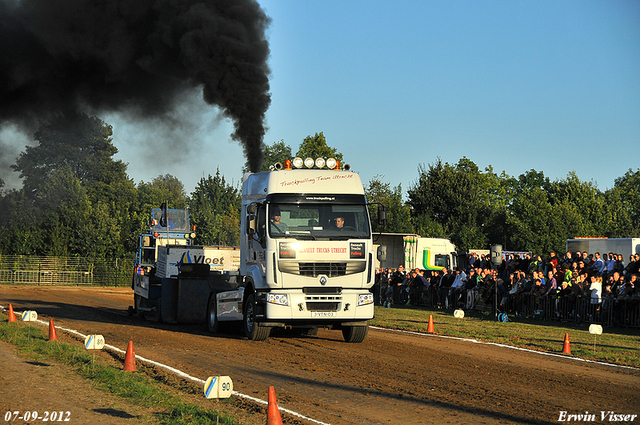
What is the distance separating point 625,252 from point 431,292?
325 inches

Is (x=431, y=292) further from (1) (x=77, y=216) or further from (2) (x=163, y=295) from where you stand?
(1) (x=77, y=216)

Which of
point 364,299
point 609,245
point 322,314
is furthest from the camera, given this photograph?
point 609,245

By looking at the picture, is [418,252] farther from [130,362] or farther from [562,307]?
[130,362]

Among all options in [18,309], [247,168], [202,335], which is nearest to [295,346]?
[202,335]

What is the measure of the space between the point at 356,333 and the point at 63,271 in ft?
139

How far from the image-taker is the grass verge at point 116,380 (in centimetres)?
724

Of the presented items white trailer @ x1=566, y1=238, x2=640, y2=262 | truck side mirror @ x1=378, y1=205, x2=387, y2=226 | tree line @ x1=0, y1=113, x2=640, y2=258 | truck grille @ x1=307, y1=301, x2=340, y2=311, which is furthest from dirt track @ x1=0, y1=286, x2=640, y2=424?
tree line @ x1=0, y1=113, x2=640, y2=258

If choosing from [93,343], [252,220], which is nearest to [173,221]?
[252,220]

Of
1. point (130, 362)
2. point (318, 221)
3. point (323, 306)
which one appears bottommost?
point (130, 362)

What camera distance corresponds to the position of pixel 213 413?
288 inches

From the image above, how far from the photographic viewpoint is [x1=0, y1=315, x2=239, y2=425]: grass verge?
7.24 metres

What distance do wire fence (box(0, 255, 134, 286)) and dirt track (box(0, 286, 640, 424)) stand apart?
1474 inches

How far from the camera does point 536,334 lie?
17141 millimetres

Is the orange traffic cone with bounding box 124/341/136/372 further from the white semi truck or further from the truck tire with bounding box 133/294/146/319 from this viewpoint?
the truck tire with bounding box 133/294/146/319
